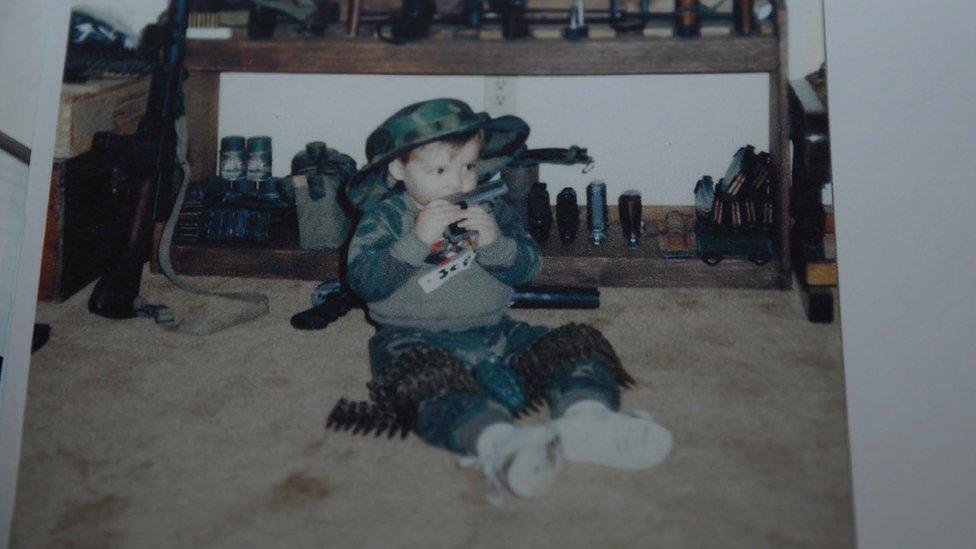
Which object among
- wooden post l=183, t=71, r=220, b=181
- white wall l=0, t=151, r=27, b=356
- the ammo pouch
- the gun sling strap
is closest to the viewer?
white wall l=0, t=151, r=27, b=356

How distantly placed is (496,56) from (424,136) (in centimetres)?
47

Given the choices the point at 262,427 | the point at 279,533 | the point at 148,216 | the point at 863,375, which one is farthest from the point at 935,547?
the point at 148,216

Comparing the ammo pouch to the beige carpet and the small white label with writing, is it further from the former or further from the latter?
the small white label with writing

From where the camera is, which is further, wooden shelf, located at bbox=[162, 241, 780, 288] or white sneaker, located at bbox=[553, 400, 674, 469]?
wooden shelf, located at bbox=[162, 241, 780, 288]

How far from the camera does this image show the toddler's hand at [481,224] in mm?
1051

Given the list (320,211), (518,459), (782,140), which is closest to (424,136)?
(518,459)

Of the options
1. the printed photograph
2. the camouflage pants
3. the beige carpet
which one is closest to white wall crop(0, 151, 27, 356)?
the printed photograph

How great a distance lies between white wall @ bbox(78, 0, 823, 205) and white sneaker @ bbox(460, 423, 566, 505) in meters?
0.93

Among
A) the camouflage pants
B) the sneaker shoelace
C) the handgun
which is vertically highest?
the handgun

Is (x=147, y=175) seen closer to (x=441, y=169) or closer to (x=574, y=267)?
(x=441, y=169)

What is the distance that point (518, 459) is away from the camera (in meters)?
0.82

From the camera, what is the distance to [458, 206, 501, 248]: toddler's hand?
1051mm

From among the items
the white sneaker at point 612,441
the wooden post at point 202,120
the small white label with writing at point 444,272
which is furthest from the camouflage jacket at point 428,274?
the wooden post at point 202,120

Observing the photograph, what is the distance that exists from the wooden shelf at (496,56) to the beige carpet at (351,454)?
1.48 ft
